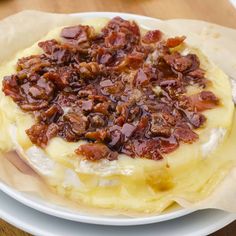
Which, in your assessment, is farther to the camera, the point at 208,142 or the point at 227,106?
the point at 227,106

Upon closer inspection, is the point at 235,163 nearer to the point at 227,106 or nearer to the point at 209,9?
the point at 227,106

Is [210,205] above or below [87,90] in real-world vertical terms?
below

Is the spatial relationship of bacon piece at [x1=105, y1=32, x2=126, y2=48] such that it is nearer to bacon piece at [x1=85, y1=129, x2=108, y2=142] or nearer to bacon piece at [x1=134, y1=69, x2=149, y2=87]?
bacon piece at [x1=134, y1=69, x2=149, y2=87]

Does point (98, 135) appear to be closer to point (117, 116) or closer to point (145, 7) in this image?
point (117, 116)

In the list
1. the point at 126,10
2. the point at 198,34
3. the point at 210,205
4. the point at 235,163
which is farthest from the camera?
the point at 126,10

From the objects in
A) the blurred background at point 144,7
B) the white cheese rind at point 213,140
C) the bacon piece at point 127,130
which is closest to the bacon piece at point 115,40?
the bacon piece at point 127,130

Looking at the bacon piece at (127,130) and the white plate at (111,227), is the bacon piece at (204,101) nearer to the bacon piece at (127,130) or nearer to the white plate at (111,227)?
the bacon piece at (127,130)

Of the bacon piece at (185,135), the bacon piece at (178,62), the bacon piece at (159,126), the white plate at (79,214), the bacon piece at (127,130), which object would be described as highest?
the bacon piece at (178,62)

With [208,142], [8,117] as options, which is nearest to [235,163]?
[208,142]
